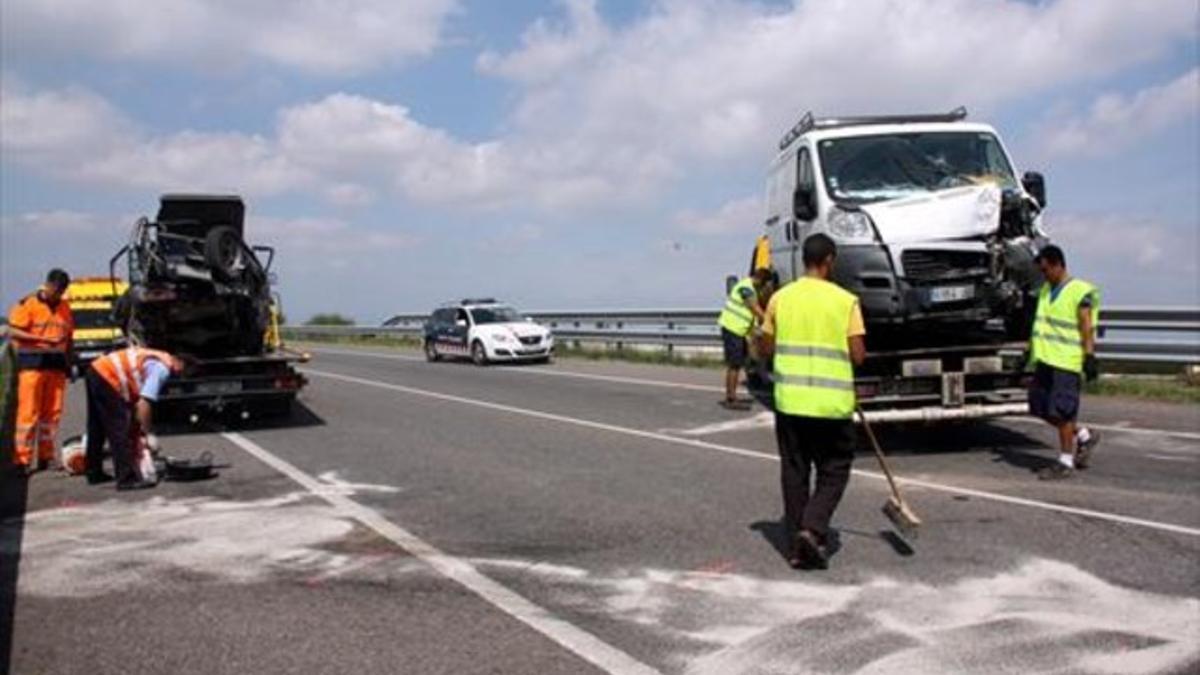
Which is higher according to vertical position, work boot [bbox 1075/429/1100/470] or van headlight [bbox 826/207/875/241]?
van headlight [bbox 826/207/875/241]

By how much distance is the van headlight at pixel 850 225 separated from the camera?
10.4 metres

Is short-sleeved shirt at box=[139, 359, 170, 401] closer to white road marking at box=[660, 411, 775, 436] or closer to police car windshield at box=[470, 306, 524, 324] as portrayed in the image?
white road marking at box=[660, 411, 775, 436]

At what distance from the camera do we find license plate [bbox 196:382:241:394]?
1353cm

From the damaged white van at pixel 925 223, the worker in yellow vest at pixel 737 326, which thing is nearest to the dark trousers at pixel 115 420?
the damaged white van at pixel 925 223

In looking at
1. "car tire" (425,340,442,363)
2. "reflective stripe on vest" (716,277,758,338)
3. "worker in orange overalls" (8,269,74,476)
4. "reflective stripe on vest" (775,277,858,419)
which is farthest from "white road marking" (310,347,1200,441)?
"worker in orange overalls" (8,269,74,476)

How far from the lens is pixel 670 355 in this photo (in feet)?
84.9

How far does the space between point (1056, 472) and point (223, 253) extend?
9.60 m

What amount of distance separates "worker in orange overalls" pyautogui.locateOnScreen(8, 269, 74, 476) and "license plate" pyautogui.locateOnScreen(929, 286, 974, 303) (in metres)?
8.24

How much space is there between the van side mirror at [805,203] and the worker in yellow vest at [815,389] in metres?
4.30

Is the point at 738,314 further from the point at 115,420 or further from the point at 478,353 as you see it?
the point at 478,353

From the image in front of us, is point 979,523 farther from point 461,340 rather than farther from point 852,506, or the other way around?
point 461,340

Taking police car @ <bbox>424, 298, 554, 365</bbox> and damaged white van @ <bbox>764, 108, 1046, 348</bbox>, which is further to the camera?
police car @ <bbox>424, 298, 554, 365</bbox>

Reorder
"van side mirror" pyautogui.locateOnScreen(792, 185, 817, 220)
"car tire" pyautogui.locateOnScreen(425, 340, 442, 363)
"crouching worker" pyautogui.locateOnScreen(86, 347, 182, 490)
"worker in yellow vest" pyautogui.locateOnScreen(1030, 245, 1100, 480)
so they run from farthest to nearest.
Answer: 1. "car tire" pyautogui.locateOnScreen(425, 340, 442, 363)
2. "van side mirror" pyautogui.locateOnScreen(792, 185, 817, 220)
3. "crouching worker" pyautogui.locateOnScreen(86, 347, 182, 490)
4. "worker in yellow vest" pyautogui.locateOnScreen(1030, 245, 1100, 480)

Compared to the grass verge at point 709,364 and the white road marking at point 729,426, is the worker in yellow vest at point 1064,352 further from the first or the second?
the grass verge at point 709,364
